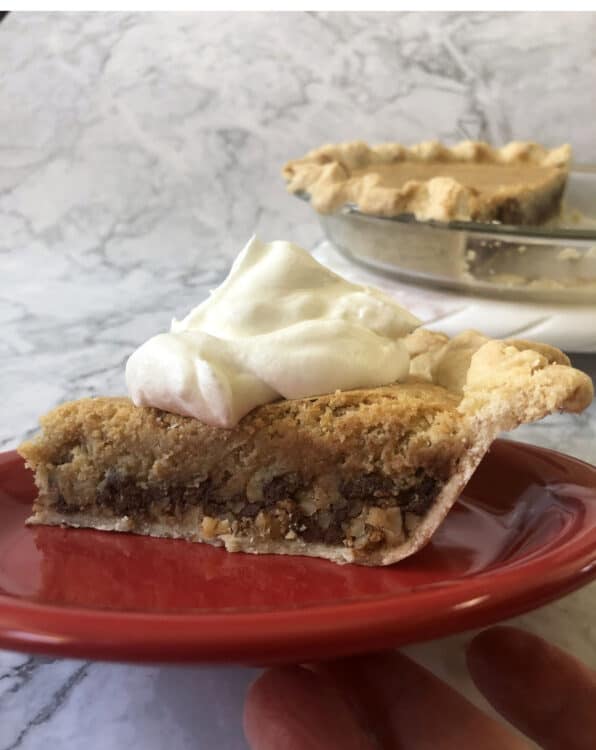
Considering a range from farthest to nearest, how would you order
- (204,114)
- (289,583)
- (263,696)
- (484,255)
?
(204,114), (484,255), (289,583), (263,696)

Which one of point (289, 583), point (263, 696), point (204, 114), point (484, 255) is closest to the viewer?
point (263, 696)

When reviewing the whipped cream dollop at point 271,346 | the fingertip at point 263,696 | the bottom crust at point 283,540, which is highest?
the whipped cream dollop at point 271,346

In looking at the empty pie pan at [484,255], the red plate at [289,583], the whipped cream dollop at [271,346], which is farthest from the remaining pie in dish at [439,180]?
the red plate at [289,583]

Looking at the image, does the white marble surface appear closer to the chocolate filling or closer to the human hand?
the chocolate filling

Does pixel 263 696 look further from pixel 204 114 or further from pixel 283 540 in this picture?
pixel 204 114

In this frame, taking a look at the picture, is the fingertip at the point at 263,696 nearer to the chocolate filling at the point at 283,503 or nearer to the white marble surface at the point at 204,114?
the chocolate filling at the point at 283,503

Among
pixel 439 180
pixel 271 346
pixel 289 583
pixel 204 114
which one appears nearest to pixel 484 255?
pixel 439 180

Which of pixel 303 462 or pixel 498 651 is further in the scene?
pixel 303 462
